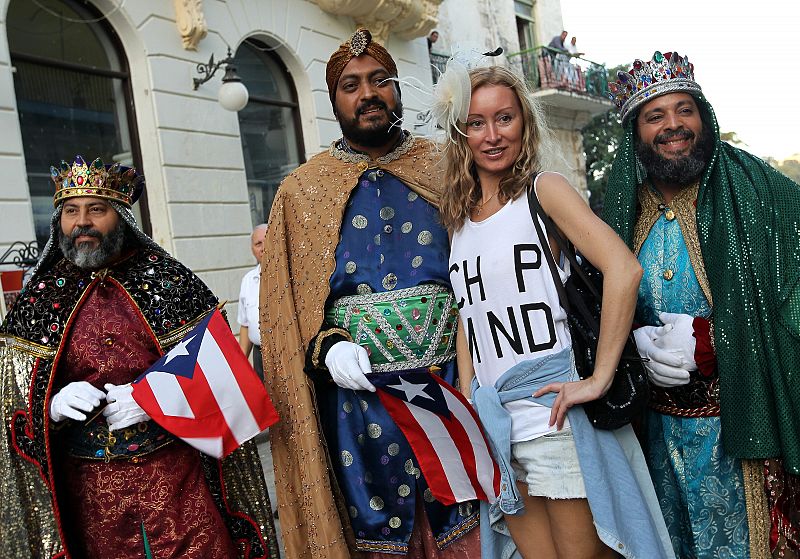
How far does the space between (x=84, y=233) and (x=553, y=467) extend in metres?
1.88

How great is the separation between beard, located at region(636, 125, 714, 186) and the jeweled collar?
91 centimetres

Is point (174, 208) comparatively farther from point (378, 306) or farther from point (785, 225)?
point (785, 225)

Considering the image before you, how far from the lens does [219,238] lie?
783 cm

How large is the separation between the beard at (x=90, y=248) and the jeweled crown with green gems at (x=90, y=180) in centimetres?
13

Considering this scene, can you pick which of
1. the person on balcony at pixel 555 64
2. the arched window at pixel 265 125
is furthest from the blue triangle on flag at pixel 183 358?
the person on balcony at pixel 555 64

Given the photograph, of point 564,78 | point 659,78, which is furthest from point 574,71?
point 659,78

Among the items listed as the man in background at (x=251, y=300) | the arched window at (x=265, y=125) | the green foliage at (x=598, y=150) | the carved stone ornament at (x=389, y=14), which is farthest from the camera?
the green foliage at (x=598, y=150)

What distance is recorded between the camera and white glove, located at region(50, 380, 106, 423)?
264 cm

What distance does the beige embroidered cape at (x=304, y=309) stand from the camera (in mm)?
2682

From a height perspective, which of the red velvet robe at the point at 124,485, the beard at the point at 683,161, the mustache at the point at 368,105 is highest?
the mustache at the point at 368,105

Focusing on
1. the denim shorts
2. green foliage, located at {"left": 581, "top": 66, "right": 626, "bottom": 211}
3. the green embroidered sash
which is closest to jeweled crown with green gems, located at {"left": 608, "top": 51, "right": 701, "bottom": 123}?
the green embroidered sash

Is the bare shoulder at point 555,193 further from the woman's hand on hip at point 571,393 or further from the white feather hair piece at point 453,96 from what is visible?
the woman's hand on hip at point 571,393

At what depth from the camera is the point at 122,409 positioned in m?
2.68

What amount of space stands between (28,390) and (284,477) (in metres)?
0.99
